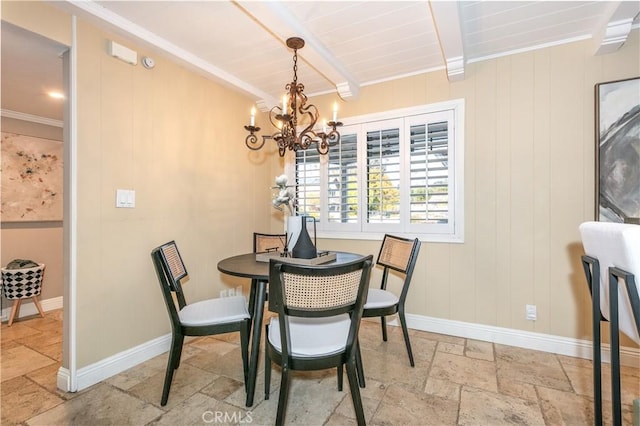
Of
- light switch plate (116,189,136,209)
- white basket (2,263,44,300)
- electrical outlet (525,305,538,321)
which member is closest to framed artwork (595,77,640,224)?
electrical outlet (525,305,538,321)

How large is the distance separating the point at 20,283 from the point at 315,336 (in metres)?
3.38

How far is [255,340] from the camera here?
6.07 ft

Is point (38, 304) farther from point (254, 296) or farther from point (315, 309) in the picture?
point (315, 309)

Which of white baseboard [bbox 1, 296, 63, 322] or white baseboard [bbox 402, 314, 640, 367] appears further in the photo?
white baseboard [bbox 1, 296, 63, 322]

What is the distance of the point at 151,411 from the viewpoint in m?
1.76

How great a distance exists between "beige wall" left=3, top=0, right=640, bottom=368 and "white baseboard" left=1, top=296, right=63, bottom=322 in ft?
7.06

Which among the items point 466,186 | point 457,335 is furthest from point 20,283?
point 466,186

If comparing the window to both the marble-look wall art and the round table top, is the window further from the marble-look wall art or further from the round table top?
the marble-look wall art

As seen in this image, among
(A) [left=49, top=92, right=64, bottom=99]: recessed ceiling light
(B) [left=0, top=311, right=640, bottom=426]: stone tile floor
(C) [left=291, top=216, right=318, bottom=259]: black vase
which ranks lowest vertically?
(B) [left=0, top=311, right=640, bottom=426]: stone tile floor

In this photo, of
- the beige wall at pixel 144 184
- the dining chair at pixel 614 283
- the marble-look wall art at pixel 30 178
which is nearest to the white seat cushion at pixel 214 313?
the beige wall at pixel 144 184

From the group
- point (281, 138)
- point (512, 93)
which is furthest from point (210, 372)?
point (512, 93)

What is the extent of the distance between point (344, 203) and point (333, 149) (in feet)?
Answer: 1.95

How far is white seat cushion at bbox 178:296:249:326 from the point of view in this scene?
186cm

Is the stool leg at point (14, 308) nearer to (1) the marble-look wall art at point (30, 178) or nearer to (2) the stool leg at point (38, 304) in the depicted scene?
(2) the stool leg at point (38, 304)
